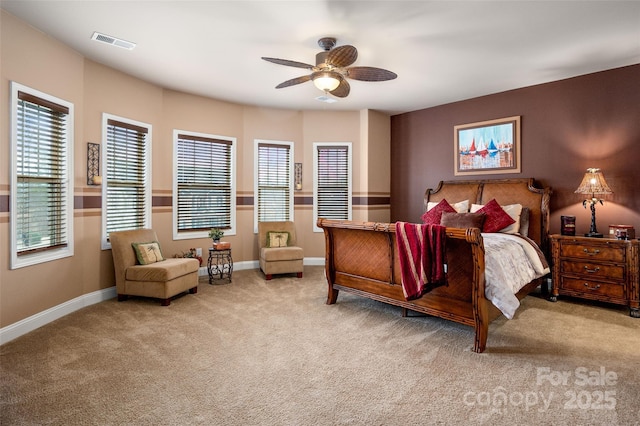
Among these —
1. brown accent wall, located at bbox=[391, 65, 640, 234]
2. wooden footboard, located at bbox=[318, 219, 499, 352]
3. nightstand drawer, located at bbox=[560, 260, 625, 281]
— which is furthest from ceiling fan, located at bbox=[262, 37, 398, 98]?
nightstand drawer, located at bbox=[560, 260, 625, 281]

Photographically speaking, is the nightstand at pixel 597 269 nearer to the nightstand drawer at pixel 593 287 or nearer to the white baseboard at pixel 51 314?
the nightstand drawer at pixel 593 287

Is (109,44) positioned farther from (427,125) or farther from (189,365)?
(427,125)

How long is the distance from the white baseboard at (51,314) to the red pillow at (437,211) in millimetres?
→ 4578

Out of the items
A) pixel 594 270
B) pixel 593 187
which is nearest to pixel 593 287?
pixel 594 270

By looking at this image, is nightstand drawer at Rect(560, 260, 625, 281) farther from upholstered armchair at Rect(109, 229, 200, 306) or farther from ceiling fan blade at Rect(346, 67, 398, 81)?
upholstered armchair at Rect(109, 229, 200, 306)

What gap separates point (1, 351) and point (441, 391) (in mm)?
3516

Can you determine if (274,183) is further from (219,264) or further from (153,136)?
(153,136)

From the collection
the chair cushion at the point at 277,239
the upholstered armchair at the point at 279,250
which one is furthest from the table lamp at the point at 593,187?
the chair cushion at the point at 277,239

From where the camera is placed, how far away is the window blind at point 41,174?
3.23 metres

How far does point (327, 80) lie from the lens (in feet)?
11.2

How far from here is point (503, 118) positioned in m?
5.16

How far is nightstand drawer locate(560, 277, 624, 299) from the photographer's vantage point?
376 centimetres

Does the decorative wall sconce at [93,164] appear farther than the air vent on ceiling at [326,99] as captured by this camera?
No

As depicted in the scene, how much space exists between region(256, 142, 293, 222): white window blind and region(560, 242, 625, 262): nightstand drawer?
4243mm
